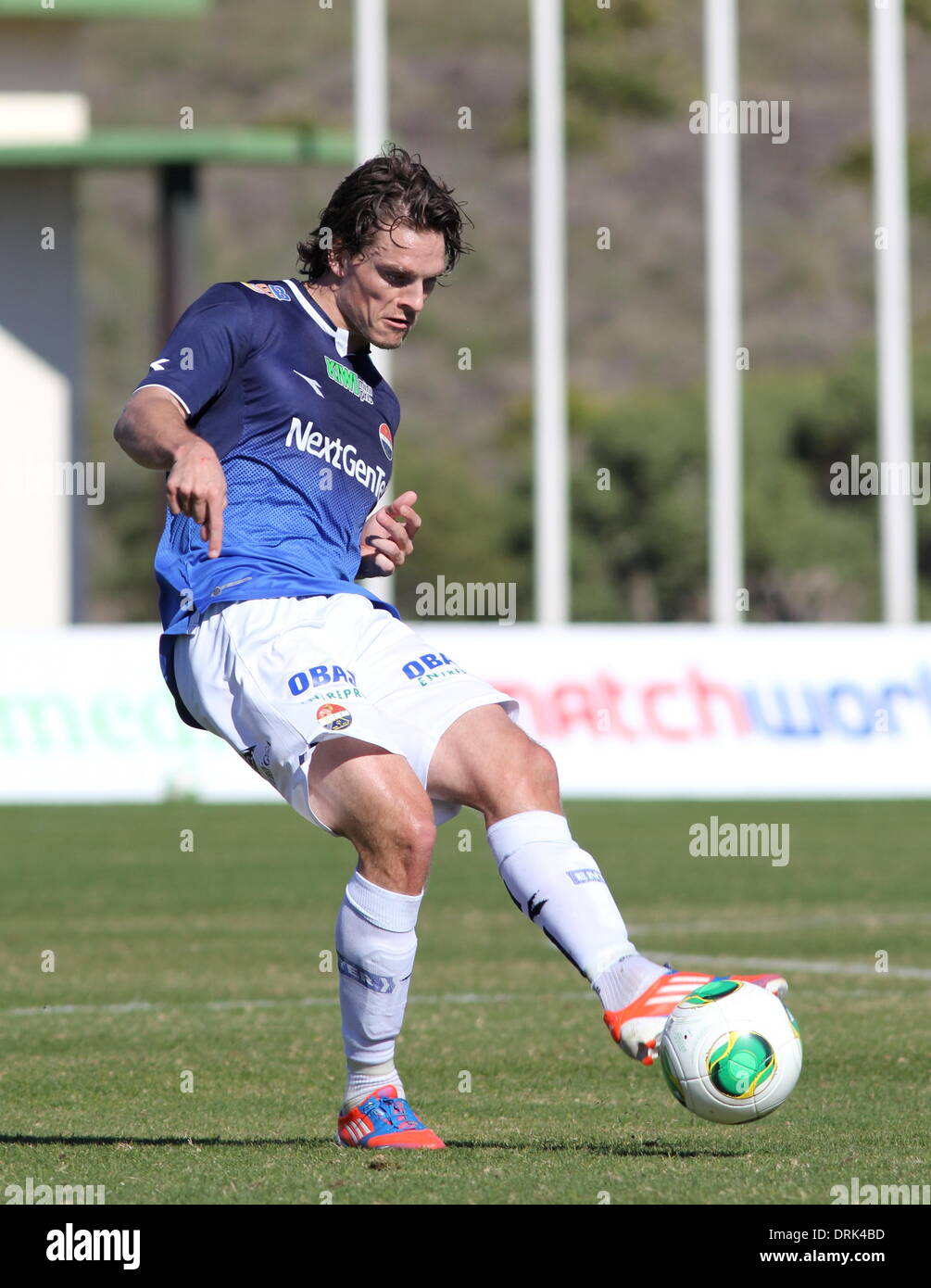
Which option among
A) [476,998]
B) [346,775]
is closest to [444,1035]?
[476,998]

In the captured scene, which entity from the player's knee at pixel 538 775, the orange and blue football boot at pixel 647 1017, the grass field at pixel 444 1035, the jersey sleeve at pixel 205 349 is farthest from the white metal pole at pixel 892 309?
the orange and blue football boot at pixel 647 1017

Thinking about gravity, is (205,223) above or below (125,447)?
above

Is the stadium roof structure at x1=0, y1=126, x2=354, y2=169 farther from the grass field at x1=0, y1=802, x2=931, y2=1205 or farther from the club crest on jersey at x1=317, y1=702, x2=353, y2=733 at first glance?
the club crest on jersey at x1=317, y1=702, x2=353, y2=733

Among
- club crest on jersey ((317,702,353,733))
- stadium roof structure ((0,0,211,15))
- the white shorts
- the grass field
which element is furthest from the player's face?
stadium roof structure ((0,0,211,15))

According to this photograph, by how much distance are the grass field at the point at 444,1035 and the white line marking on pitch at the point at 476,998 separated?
0.02 m

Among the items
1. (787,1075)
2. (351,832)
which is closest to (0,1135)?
(351,832)

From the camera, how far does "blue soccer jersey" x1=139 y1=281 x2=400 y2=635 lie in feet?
16.9

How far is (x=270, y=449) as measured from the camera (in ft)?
17.3

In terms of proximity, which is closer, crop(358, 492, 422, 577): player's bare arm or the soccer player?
the soccer player

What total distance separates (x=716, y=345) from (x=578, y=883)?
2149 cm

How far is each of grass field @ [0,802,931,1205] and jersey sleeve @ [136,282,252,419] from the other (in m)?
1.77

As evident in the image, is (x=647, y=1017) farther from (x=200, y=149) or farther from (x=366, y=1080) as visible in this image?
(x=200, y=149)
